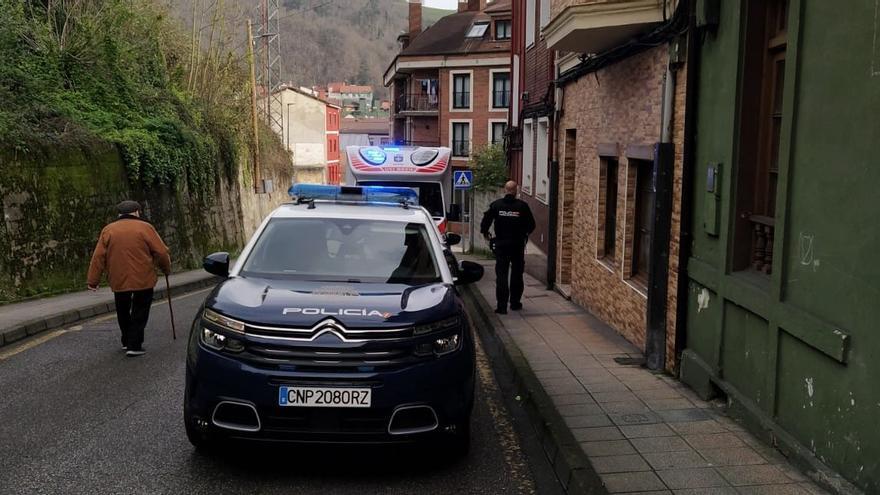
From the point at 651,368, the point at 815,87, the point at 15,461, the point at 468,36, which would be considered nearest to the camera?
the point at 815,87

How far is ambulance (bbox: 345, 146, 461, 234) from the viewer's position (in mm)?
16781

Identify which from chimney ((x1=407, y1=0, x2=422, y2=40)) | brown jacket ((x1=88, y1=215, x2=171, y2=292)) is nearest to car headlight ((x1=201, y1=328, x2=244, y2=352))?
brown jacket ((x1=88, y1=215, x2=171, y2=292))

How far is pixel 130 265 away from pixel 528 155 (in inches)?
513

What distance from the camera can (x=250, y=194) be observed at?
31469 mm

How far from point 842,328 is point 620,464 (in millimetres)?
1584

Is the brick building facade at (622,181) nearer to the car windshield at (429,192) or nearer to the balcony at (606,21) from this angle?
the balcony at (606,21)

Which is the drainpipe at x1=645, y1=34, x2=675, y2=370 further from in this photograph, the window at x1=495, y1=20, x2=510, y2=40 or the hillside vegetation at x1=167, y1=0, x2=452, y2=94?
the hillside vegetation at x1=167, y1=0, x2=452, y2=94

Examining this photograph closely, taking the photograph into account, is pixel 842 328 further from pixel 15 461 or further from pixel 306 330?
pixel 15 461

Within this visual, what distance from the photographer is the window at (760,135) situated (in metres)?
5.79

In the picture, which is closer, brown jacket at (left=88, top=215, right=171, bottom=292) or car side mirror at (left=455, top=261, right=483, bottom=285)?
car side mirror at (left=455, top=261, right=483, bottom=285)

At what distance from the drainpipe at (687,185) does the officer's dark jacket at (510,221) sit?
3994mm

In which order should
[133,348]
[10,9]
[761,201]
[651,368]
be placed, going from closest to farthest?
[761,201], [651,368], [133,348], [10,9]

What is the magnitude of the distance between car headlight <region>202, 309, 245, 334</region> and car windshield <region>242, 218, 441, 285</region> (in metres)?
0.85

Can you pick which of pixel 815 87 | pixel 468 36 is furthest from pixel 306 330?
pixel 468 36
